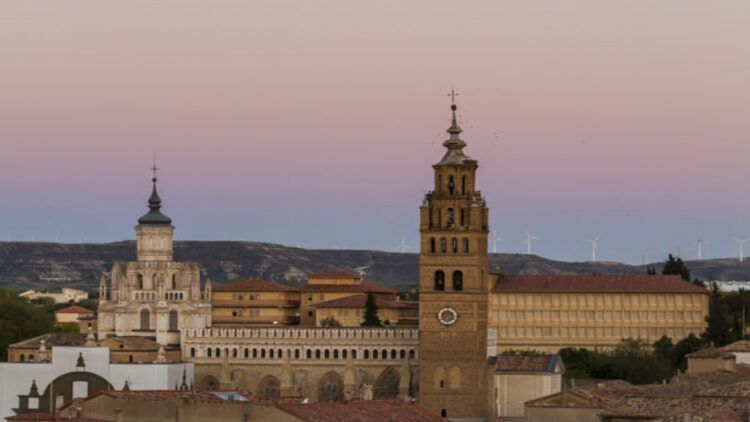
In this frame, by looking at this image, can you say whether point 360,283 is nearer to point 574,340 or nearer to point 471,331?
point 574,340

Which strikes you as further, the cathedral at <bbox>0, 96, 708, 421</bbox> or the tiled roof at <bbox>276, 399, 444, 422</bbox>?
the cathedral at <bbox>0, 96, 708, 421</bbox>

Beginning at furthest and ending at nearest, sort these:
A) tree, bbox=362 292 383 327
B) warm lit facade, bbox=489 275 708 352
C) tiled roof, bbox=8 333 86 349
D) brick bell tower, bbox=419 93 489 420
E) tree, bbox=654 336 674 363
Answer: warm lit facade, bbox=489 275 708 352, tree, bbox=362 292 383 327, tree, bbox=654 336 674 363, tiled roof, bbox=8 333 86 349, brick bell tower, bbox=419 93 489 420

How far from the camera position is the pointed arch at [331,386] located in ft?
381

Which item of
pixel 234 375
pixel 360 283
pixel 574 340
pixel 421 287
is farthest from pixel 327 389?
pixel 360 283

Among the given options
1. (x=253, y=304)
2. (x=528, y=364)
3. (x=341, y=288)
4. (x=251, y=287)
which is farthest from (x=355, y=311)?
(x=528, y=364)

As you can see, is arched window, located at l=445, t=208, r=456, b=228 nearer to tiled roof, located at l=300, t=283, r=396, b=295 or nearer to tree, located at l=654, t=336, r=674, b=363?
tree, located at l=654, t=336, r=674, b=363

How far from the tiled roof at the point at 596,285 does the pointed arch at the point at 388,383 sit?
37.6 meters

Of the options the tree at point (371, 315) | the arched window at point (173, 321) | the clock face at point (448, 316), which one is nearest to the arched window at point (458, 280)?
the clock face at point (448, 316)

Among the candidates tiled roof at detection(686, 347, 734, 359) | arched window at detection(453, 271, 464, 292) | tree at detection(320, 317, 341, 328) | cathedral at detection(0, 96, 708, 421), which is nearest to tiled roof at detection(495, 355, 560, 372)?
cathedral at detection(0, 96, 708, 421)

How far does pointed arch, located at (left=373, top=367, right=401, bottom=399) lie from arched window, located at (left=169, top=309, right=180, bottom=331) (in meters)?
11.8

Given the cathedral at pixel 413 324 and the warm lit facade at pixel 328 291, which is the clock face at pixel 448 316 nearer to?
→ the cathedral at pixel 413 324

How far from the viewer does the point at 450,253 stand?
10600 centimetres

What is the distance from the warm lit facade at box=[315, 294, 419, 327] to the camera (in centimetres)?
13888

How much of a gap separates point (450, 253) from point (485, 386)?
619 cm
